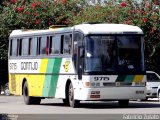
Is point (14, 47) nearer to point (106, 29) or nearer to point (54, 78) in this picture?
point (54, 78)

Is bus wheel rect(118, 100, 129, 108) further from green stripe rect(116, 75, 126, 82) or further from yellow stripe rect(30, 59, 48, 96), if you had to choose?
yellow stripe rect(30, 59, 48, 96)

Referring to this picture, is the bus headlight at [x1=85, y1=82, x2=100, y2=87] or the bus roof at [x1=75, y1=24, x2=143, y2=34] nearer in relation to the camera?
the bus headlight at [x1=85, y1=82, x2=100, y2=87]

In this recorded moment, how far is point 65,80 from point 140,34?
3.50m

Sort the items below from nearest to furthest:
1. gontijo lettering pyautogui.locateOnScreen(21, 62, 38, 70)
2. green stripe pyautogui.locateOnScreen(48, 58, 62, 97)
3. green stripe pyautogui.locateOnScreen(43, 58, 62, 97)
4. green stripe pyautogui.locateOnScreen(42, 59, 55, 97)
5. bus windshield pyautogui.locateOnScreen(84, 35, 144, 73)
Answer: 1. bus windshield pyautogui.locateOnScreen(84, 35, 144, 73)
2. green stripe pyautogui.locateOnScreen(48, 58, 62, 97)
3. green stripe pyautogui.locateOnScreen(43, 58, 62, 97)
4. green stripe pyautogui.locateOnScreen(42, 59, 55, 97)
5. gontijo lettering pyautogui.locateOnScreen(21, 62, 38, 70)

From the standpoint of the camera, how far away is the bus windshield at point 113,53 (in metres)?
25.9

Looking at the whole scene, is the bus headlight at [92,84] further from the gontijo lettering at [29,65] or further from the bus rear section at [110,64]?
the gontijo lettering at [29,65]

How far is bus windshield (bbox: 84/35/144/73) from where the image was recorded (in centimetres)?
2589

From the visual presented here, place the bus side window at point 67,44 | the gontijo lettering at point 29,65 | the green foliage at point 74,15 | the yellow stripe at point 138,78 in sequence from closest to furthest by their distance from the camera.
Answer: the yellow stripe at point 138,78, the bus side window at point 67,44, the gontijo lettering at point 29,65, the green foliage at point 74,15

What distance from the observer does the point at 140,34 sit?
26.6 metres


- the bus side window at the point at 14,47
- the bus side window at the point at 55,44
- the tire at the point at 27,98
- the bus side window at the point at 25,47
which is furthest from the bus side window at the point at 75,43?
the bus side window at the point at 14,47

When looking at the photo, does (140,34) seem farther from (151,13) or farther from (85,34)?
(151,13)

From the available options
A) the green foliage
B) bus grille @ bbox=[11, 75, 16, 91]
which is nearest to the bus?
bus grille @ bbox=[11, 75, 16, 91]

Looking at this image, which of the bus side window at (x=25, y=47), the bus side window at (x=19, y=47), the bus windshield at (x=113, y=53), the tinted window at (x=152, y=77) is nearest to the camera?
the bus windshield at (x=113, y=53)

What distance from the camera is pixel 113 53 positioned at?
86.0 ft
